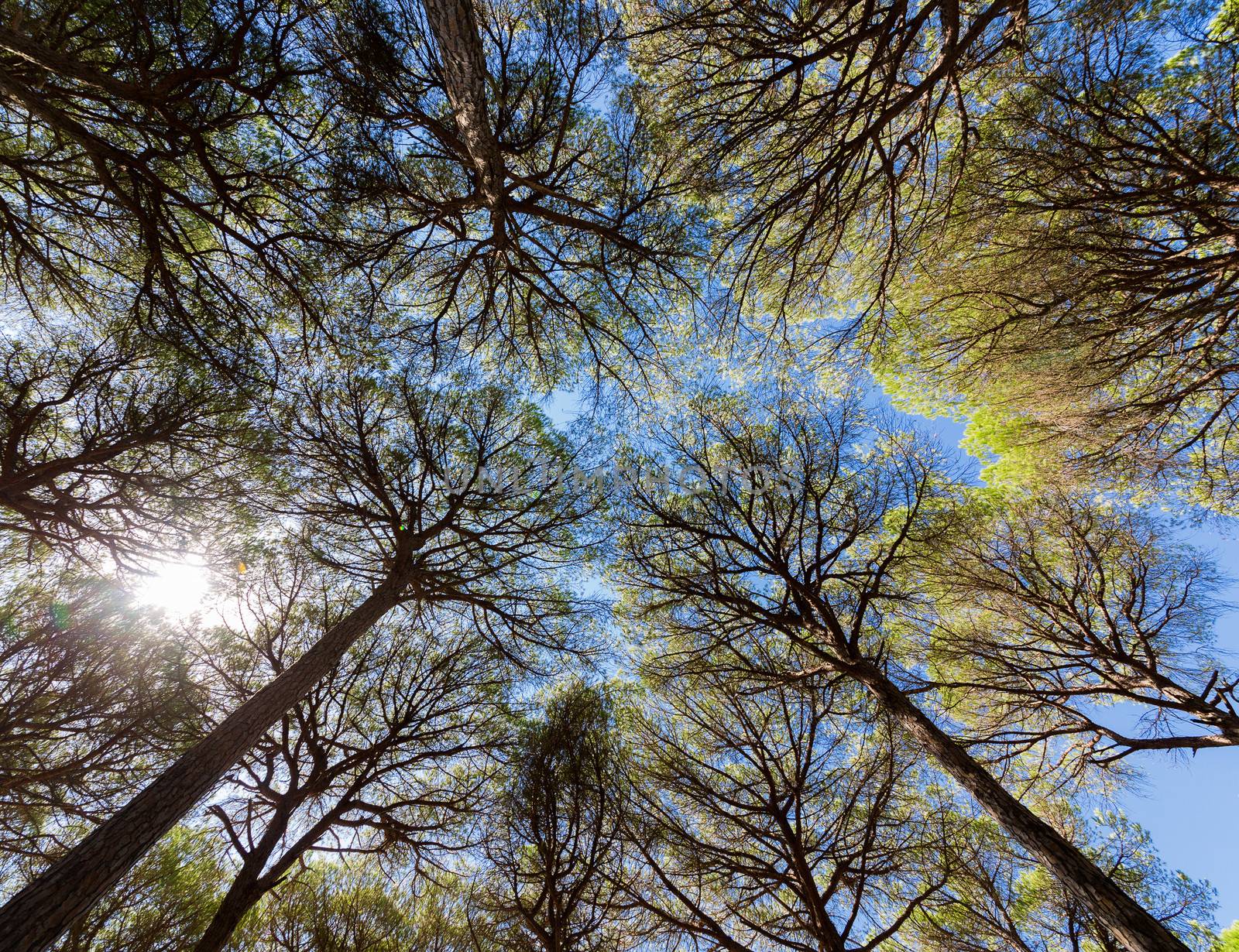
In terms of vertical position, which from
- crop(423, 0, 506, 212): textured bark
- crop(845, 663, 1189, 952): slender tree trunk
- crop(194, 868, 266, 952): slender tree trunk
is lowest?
crop(194, 868, 266, 952): slender tree trunk

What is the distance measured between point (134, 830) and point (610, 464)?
5237 mm

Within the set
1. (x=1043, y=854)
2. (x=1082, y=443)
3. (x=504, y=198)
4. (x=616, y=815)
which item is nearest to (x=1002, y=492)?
(x=1082, y=443)

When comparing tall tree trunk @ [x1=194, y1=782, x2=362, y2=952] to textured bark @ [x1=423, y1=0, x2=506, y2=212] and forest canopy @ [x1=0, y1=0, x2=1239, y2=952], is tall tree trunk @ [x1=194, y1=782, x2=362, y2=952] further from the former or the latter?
textured bark @ [x1=423, y1=0, x2=506, y2=212]

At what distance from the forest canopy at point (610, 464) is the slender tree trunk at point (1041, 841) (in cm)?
3

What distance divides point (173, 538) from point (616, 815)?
6095 mm

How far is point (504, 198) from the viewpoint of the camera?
4457 mm

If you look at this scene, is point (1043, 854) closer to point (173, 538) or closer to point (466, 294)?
point (466, 294)

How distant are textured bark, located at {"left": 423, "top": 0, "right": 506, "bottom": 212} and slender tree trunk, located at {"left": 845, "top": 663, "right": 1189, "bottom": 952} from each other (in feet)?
19.1

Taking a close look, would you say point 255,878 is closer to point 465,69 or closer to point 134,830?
point 134,830

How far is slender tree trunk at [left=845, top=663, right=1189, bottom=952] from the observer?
8.45ft

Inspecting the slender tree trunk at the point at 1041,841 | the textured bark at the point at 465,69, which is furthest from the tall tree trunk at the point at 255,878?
the textured bark at the point at 465,69

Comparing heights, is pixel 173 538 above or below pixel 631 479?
below

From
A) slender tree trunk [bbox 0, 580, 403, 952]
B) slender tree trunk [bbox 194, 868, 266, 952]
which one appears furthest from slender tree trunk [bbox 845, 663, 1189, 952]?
→ slender tree trunk [bbox 194, 868, 266, 952]

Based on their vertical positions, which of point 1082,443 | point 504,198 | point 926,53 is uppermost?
point 926,53
